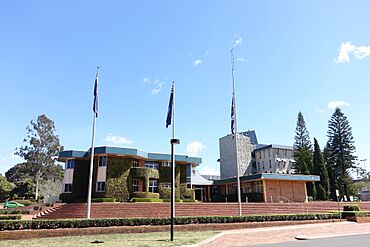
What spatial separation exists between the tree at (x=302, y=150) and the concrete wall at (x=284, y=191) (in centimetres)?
1170

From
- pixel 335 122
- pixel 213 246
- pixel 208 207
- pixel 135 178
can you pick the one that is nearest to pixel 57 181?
pixel 135 178

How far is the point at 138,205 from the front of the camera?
73.7 feet

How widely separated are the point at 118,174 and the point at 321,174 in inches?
1202

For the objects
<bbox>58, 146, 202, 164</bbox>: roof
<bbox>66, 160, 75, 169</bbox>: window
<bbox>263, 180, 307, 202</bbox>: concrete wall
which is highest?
<bbox>58, 146, 202, 164</bbox>: roof

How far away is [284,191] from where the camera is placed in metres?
33.2

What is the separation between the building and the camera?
27.4 m

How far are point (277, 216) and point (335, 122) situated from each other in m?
41.3

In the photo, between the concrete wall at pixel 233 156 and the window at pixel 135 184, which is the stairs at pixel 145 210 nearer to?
the window at pixel 135 184

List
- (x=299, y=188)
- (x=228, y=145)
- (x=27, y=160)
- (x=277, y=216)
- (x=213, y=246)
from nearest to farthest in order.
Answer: (x=213, y=246), (x=277, y=216), (x=299, y=188), (x=27, y=160), (x=228, y=145)

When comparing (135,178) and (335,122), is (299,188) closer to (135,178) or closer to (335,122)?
(135,178)

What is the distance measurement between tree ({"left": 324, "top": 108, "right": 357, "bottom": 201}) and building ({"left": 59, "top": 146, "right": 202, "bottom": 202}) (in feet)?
96.2

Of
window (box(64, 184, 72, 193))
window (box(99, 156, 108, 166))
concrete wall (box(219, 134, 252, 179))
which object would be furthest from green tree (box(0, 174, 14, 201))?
concrete wall (box(219, 134, 252, 179))

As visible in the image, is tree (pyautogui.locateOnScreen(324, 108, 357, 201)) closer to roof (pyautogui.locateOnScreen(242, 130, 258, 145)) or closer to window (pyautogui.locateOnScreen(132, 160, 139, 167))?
roof (pyautogui.locateOnScreen(242, 130, 258, 145))

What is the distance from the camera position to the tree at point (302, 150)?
4590cm
